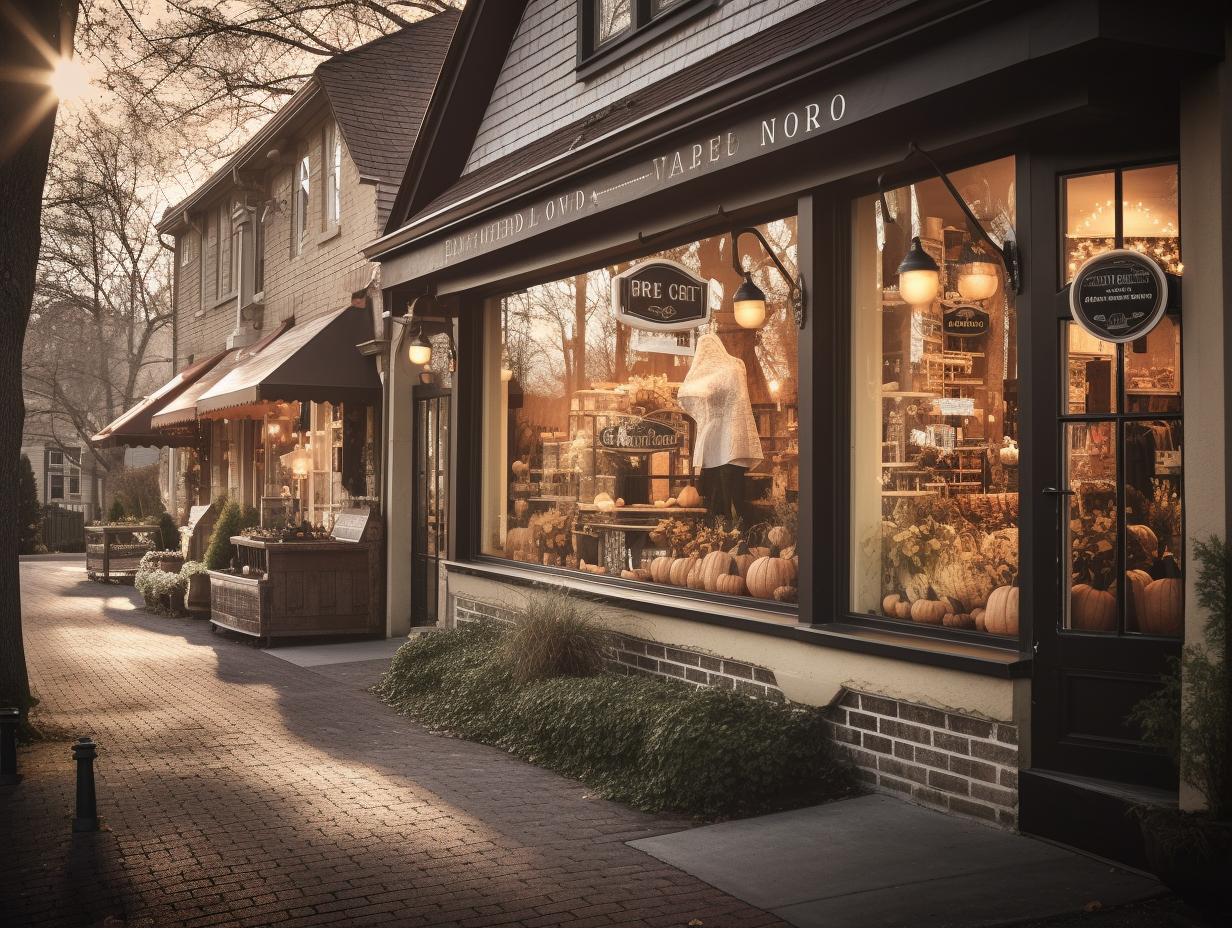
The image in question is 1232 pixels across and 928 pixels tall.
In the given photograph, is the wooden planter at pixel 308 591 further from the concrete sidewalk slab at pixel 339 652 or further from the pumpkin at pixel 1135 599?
the pumpkin at pixel 1135 599

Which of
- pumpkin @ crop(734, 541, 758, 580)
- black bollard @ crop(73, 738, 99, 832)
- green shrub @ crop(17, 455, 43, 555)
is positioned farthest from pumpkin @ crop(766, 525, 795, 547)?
green shrub @ crop(17, 455, 43, 555)

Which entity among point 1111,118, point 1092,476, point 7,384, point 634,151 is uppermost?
point 634,151

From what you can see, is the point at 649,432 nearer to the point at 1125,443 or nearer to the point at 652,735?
the point at 652,735

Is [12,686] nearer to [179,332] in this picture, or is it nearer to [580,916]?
[580,916]

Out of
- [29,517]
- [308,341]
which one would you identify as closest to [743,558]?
[308,341]

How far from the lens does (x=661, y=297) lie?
8195 mm

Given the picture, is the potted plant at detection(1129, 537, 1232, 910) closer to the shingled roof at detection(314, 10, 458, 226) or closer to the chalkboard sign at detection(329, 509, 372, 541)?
the chalkboard sign at detection(329, 509, 372, 541)

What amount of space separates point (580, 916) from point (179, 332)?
23.5 meters

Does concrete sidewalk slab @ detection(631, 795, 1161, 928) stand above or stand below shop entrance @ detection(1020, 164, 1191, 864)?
below

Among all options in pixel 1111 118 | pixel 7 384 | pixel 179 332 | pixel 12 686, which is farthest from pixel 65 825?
pixel 179 332

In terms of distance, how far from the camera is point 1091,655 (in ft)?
17.7

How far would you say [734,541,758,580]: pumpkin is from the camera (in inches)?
311

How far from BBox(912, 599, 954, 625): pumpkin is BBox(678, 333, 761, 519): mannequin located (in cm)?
191

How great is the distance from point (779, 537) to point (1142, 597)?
8.74ft
